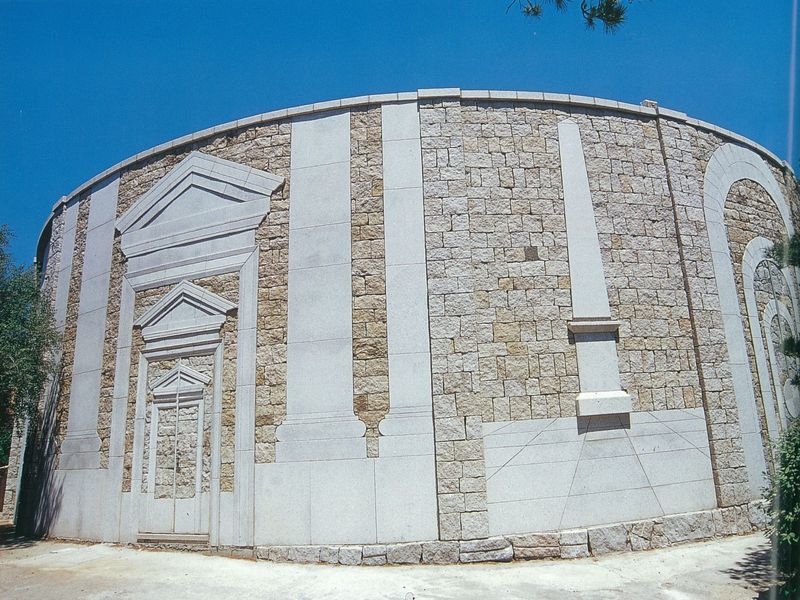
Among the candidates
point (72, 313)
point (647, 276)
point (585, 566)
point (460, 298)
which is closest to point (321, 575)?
point (585, 566)

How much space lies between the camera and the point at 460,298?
9.55 m

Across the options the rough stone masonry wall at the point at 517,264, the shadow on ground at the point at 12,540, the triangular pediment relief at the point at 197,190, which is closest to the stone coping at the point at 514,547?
the rough stone masonry wall at the point at 517,264

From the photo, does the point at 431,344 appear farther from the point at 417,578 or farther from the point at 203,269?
the point at 203,269

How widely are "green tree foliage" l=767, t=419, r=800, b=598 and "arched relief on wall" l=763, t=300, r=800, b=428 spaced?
5.20 m

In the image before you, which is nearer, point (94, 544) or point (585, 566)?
point (585, 566)

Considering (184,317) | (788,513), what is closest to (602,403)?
(788,513)

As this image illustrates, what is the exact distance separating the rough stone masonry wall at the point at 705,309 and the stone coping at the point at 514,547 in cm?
116

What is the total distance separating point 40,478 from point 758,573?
13.0 m

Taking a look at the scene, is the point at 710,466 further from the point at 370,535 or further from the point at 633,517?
the point at 370,535

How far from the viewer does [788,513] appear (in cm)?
650

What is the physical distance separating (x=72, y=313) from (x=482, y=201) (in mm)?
9039

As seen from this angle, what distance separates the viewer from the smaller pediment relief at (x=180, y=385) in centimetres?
1039

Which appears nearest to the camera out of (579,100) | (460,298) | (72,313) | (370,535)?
(370,535)

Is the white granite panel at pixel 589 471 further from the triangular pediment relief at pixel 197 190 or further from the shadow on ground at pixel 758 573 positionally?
the triangular pediment relief at pixel 197 190
